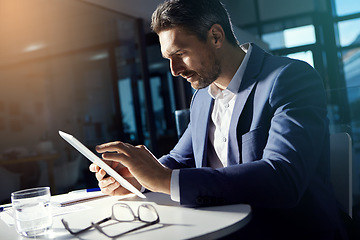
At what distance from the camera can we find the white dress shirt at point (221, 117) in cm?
151

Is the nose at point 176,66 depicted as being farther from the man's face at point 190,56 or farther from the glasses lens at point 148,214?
the glasses lens at point 148,214

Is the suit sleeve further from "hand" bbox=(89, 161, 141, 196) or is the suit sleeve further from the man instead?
"hand" bbox=(89, 161, 141, 196)

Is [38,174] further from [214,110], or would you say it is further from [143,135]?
[214,110]

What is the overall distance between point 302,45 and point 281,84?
17.6 feet

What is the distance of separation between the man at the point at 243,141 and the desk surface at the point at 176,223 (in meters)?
0.05

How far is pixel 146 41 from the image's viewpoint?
580 centimetres

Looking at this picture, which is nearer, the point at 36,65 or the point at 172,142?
the point at 36,65

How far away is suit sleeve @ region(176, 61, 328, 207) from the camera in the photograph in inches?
39.5

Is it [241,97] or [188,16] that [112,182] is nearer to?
[241,97]

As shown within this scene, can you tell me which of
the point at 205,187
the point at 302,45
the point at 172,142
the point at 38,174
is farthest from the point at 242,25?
Answer: the point at 205,187

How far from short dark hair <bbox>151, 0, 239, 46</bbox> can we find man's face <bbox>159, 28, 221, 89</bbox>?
25mm

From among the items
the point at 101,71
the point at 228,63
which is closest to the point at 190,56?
the point at 228,63

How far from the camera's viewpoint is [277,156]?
3.51 ft

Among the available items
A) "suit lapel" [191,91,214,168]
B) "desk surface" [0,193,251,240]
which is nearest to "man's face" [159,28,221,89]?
"suit lapel" [191,91,214,168]
